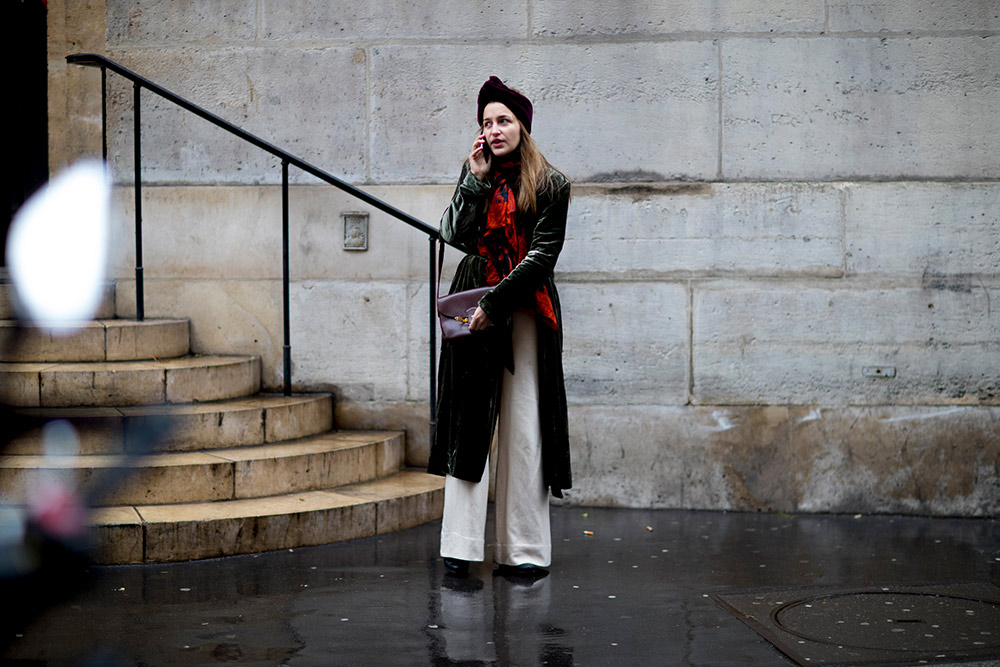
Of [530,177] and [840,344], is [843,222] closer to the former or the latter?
[840,344]

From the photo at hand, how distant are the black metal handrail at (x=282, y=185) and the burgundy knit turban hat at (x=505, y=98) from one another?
1.42 m

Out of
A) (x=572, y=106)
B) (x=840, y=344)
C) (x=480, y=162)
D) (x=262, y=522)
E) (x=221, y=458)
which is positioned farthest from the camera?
(x=572, y=106)

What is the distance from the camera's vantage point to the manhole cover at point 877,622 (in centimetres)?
346

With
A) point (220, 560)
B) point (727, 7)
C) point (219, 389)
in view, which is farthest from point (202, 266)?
point (727, 7)

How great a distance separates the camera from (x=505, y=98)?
4324 millimetres

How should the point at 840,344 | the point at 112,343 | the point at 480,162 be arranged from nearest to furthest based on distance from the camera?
the point at 480,162 → the point at 112,343 → the point at 840,344

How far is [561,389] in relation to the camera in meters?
4.43

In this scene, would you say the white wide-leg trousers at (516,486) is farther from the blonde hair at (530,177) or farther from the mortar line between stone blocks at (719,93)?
the mortar line between stone blocks at (719,93)

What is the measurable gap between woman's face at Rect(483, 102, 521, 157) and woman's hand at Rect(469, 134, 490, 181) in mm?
35

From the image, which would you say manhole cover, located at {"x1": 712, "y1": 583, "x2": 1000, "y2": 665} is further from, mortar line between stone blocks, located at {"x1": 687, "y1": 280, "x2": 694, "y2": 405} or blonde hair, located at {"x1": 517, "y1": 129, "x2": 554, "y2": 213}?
mortar line between stone blocks, located at {"x1": 687, "y1": 280, "x2": 694, "y2": 405}

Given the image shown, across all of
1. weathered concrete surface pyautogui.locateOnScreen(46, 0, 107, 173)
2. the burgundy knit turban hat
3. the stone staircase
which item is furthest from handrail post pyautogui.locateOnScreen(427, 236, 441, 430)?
weathered concrete surface pyautogui.locateOnScreen(46, 0, 107, 173)

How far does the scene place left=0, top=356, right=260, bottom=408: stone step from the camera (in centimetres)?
529

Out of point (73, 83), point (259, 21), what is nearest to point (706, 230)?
point (259, 21)

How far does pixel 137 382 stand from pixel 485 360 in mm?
2060
